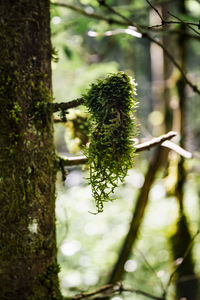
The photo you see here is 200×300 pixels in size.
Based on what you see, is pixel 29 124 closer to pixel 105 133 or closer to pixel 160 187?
pixel 105 133

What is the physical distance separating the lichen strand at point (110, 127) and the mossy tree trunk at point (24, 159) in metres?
0.36

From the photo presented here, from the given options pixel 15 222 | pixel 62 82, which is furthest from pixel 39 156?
pixel 62 82

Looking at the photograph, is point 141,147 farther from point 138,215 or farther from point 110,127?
point 138,215

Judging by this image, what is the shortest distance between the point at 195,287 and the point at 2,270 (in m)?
4.75

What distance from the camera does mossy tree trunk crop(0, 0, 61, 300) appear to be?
4.91 ft

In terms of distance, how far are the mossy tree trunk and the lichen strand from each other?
1.17ft

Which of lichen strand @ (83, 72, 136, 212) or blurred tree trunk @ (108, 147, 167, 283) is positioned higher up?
lichen strand @ (83, 72, 136, 212)

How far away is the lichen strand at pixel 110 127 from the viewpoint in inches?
51.0

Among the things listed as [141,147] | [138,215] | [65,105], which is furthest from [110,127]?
[138,215]

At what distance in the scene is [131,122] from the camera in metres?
1.35

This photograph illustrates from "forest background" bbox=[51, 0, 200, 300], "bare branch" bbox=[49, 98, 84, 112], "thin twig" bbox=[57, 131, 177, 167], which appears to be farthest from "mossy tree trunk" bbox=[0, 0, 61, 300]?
"forest background" bbox=[51, 0, 200, 300]

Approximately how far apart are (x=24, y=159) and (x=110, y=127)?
1.75 feet

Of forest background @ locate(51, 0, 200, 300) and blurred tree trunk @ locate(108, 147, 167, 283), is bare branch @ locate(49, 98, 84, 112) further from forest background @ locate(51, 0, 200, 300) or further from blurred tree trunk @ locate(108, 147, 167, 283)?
blurred tree trunk @ locate(108, 147, 167, 283)

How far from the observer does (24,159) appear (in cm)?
153
